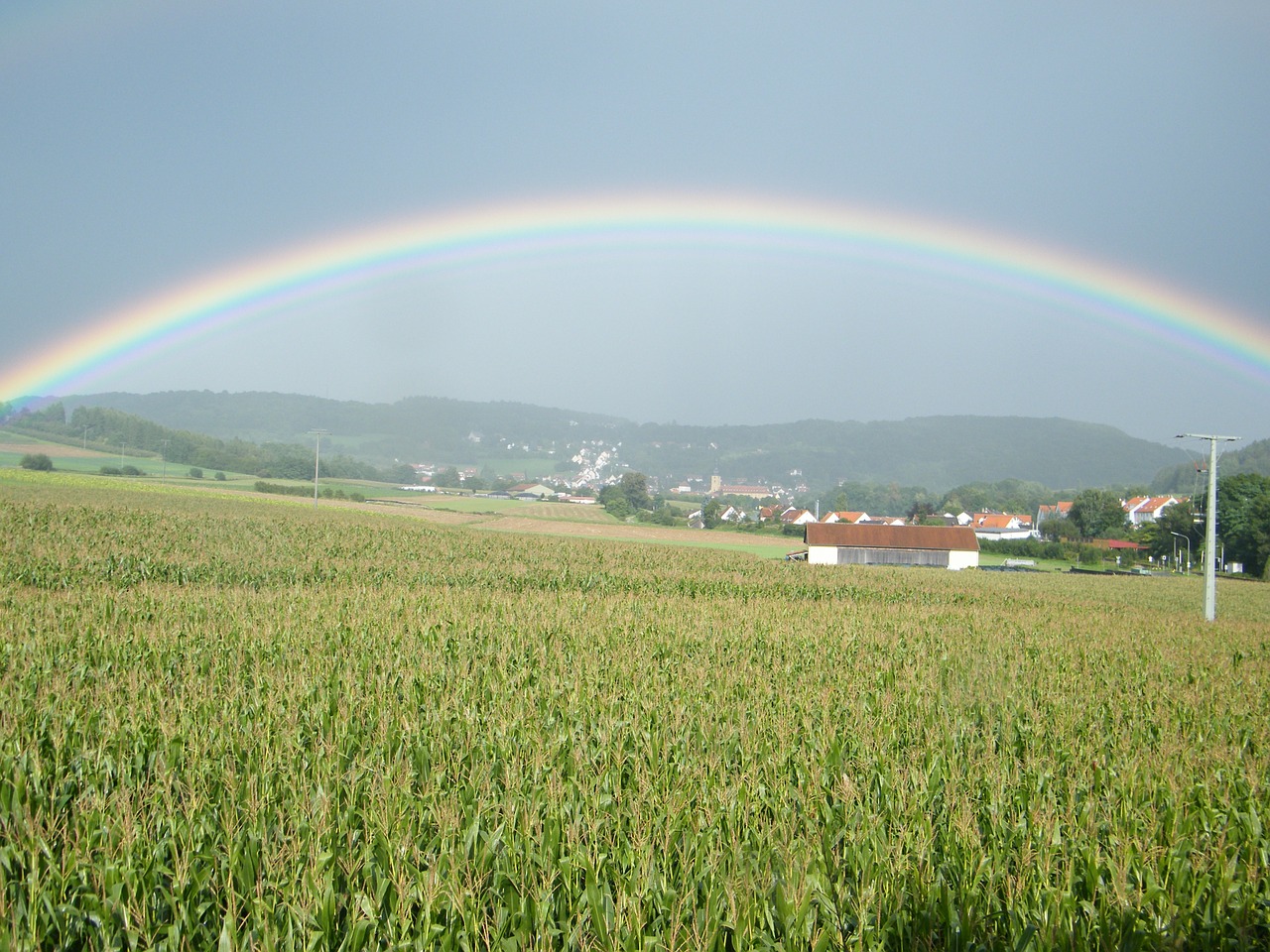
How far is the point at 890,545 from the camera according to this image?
2324 inches

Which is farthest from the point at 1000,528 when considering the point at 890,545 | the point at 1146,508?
the point at 890,545

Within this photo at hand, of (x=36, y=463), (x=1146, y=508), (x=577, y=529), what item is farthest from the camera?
A: (x=1146, y=508)

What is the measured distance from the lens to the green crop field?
13.0ft

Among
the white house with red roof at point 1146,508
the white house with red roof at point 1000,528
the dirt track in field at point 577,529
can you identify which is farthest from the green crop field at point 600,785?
the white house with red roof at point 1146,508

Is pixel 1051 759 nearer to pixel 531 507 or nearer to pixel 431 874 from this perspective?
pixel 431 874

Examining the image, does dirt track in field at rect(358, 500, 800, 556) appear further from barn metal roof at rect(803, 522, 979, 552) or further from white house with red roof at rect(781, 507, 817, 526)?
white house with red roof at rect(781, 507, 817, 526)

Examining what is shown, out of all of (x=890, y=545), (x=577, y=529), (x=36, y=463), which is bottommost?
(x=577, y=529)

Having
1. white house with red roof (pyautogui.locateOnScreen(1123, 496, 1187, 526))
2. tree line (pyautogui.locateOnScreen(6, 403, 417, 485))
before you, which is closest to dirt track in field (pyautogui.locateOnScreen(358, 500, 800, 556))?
tree line (pyautogui.locateOnScreen(6, 403, 417, 485))

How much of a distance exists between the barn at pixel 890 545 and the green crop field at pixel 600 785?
4436 centimetres

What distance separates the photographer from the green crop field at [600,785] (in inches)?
156

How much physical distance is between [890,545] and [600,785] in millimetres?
56342

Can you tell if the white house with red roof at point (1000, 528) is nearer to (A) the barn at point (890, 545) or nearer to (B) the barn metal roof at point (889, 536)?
(B) the barn metal roof at point (889, 536)

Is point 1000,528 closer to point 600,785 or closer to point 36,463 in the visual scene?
point 36,463

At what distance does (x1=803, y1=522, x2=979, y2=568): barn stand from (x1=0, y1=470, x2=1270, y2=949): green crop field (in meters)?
44.4
